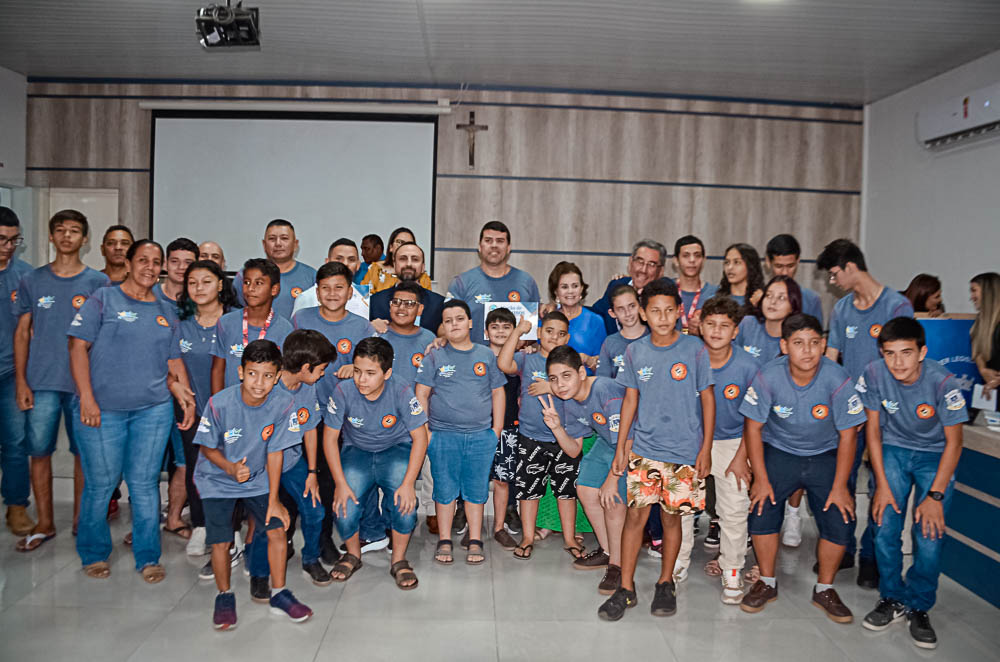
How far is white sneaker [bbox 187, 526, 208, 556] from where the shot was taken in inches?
131

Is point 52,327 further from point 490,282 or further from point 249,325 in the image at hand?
point 490,282

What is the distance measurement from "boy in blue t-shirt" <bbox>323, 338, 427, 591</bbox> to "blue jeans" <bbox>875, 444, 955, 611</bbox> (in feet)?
6.56

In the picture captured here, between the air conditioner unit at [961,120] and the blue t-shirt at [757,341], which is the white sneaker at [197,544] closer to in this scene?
the blue t-shirt at [757,341]

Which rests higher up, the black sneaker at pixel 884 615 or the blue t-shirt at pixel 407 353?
the blue t-shirt at pixel 407 353

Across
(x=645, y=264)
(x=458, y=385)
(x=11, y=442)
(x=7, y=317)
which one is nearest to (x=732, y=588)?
(x=458, y=385)

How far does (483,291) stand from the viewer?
3.85 meters

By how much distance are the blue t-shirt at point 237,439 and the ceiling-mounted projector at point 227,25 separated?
286 cm

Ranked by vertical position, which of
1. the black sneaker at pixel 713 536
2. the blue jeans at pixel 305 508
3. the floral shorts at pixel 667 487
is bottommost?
the black sneaker at pixel 713 536

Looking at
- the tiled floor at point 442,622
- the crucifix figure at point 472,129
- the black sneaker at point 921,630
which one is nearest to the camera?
the tiled floor at point 442,622

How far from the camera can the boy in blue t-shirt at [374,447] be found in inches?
118

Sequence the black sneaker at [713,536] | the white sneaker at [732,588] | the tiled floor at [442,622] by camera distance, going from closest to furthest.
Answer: the tiled floor at [442,622], the white sneaker at [732,588], the black sneaker at [713,536]

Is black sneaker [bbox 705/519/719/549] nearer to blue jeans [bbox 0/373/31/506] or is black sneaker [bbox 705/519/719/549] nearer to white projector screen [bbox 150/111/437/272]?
blue jeans [bbox 0/373/31/506]

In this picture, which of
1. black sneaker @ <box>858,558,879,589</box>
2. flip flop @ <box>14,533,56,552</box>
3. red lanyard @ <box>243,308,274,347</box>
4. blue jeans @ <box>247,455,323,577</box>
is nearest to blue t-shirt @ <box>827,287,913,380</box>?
black sneaker @ <box>858,558,879,589</box>

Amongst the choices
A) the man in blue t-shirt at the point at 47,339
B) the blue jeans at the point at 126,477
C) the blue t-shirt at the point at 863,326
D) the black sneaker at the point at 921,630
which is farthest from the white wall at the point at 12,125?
the black sneaker at the point at 921,630
